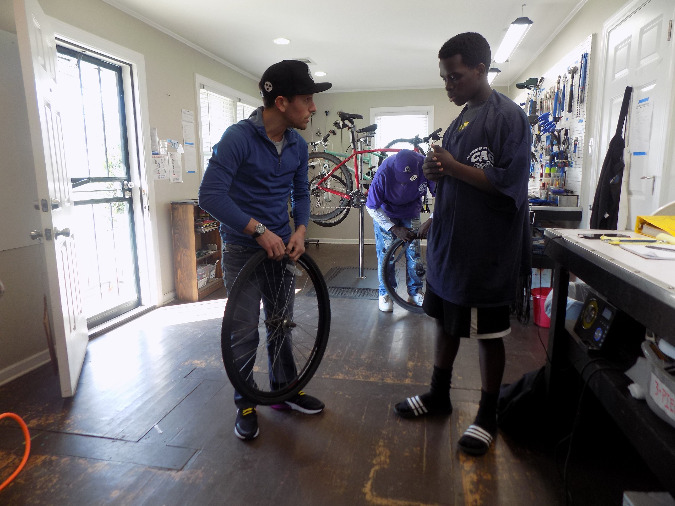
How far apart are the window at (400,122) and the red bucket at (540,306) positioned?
163 inches

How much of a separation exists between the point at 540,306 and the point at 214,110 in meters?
4.08

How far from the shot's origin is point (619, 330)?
1.43 metres

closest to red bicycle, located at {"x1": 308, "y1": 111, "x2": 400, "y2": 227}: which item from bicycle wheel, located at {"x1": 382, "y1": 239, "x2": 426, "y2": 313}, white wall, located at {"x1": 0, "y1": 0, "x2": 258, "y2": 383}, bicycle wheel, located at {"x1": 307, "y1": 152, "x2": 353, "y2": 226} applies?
bicycle wheel, located at {"x1": 307, "y1": 152, "x2": 353, "y2": 226}

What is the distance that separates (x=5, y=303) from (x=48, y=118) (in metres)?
1.09

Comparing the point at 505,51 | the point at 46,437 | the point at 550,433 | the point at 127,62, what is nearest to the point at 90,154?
the point at 127,62

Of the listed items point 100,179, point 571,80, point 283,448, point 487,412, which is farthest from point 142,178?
point 571,80

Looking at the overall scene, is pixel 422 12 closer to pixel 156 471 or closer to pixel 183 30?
pixel 183 30

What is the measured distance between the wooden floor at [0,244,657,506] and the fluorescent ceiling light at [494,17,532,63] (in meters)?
2.63

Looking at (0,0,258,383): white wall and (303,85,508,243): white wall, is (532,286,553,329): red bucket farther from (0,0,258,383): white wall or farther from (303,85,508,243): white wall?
(303,85,508,243): white wall

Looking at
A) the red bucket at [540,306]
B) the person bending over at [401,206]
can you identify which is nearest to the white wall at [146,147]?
the person bending over at [401,206]

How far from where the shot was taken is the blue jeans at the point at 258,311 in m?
1.73

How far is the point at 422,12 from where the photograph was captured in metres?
3.58

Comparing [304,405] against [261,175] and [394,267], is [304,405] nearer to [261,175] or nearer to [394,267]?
[261,175]

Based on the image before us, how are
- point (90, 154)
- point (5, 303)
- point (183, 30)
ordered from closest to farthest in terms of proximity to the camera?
point (5, 303) < point (90, 154) < point (183, 30)
